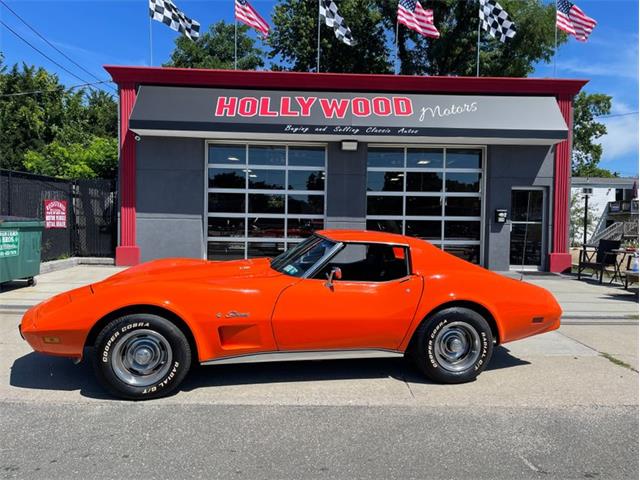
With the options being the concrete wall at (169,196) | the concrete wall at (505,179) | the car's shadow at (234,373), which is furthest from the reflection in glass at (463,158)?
the car's shadow at (234,373)

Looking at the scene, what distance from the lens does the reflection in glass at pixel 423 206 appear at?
509 inches

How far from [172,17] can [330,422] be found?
1252 cm

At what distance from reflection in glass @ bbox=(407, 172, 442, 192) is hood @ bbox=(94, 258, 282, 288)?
27.0 ft

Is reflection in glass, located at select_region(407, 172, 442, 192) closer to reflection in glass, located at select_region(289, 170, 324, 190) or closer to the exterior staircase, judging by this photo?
reflection in glass, located at select_region(289, 170, 324, 190)

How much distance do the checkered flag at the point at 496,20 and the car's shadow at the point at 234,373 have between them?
11615 mm

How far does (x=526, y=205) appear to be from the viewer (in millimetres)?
12992

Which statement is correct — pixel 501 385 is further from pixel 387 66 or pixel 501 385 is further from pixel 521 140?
pixel 387 66

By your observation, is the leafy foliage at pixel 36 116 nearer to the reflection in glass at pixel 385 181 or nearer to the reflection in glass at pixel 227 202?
the reflection in glass at pixel 227 202

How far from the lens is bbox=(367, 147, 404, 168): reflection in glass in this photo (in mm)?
12797

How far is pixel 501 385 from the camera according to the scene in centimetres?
466

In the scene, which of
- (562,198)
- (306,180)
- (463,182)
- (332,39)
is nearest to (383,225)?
(306,180)

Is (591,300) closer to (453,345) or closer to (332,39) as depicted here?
(453,345)

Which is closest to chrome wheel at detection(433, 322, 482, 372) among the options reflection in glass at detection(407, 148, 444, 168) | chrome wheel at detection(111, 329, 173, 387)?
chrome wheel at detection(111, 329, 173, 387)

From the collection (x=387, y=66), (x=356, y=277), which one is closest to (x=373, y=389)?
(x=356, y=277)
